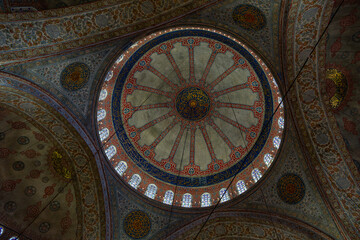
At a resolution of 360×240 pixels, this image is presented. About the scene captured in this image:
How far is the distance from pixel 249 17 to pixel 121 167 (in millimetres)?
8427

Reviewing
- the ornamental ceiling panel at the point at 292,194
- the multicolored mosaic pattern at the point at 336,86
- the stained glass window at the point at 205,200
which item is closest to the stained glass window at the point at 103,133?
the stained glass window at the point at 205,200

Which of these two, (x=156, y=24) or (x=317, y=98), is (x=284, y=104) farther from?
(x=156, y=24)

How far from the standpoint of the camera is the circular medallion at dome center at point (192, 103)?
14.0 m

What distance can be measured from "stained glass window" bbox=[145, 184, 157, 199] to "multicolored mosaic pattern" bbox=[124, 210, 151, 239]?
100cm

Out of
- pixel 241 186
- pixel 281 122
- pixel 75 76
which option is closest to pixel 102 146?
pixel 75 76

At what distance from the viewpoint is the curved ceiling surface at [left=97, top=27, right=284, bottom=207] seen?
441 inches

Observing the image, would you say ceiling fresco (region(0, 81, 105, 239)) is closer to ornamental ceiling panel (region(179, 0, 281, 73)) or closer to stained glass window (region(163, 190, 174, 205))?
stained glass window (region(163, 190, 174, 205))

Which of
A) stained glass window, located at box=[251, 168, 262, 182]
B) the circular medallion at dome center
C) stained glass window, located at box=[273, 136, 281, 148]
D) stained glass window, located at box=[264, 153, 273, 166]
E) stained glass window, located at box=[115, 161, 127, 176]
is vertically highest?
the circular medallion at dome center

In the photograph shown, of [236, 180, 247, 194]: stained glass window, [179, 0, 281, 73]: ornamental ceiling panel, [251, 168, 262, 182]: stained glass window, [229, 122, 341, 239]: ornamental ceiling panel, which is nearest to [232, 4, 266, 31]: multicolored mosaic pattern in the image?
[179, 0, 281, 73]: ornamental ceiling panel

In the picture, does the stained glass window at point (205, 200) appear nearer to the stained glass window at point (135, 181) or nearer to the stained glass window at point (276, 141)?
the stained glass window at point (135, 181)

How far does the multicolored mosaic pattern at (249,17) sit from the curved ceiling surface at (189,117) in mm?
1504

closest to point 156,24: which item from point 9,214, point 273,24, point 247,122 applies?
point 273,24

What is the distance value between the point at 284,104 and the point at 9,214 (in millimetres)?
12322

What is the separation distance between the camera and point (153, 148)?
44.6 ft
